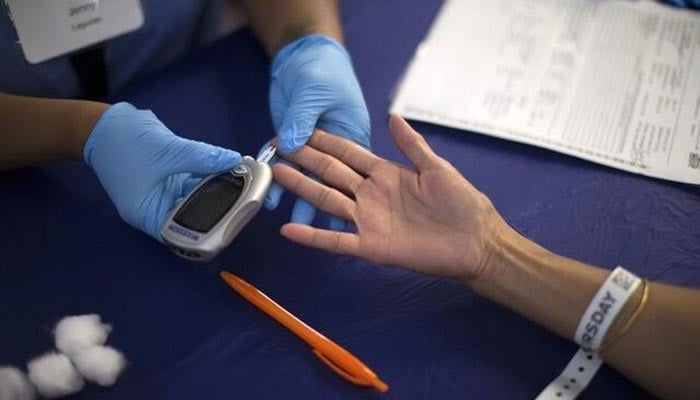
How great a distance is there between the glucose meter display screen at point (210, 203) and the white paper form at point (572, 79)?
1.00 ft

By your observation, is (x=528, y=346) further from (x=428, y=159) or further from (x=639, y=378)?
(x=428, y=159)

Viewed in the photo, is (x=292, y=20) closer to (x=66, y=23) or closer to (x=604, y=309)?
(x=66, y=23)

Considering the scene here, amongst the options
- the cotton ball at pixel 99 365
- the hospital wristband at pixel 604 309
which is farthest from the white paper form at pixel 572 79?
the cotton ball at pixel 99 365

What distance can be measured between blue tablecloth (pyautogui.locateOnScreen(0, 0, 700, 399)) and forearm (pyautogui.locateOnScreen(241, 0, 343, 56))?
112 millimetres

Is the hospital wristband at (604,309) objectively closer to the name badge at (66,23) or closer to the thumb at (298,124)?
the thumb at (298,124)

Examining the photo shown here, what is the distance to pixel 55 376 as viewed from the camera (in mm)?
665

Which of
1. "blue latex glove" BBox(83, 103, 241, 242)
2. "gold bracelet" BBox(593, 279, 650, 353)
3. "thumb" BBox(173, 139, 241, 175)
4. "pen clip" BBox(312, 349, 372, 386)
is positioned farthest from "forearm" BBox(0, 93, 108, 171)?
"gold bracelet" BBox(593, 279, 650, 353)

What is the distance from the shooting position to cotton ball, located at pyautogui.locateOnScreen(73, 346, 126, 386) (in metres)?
0.67

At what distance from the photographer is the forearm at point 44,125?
79cm

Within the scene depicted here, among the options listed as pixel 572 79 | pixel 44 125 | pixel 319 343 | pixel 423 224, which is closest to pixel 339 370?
pixel 319 343

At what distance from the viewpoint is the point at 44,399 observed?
26.2 inches

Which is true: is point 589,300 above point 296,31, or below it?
below

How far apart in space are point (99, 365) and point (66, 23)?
0.42 meters

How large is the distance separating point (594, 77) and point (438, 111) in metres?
0.24
